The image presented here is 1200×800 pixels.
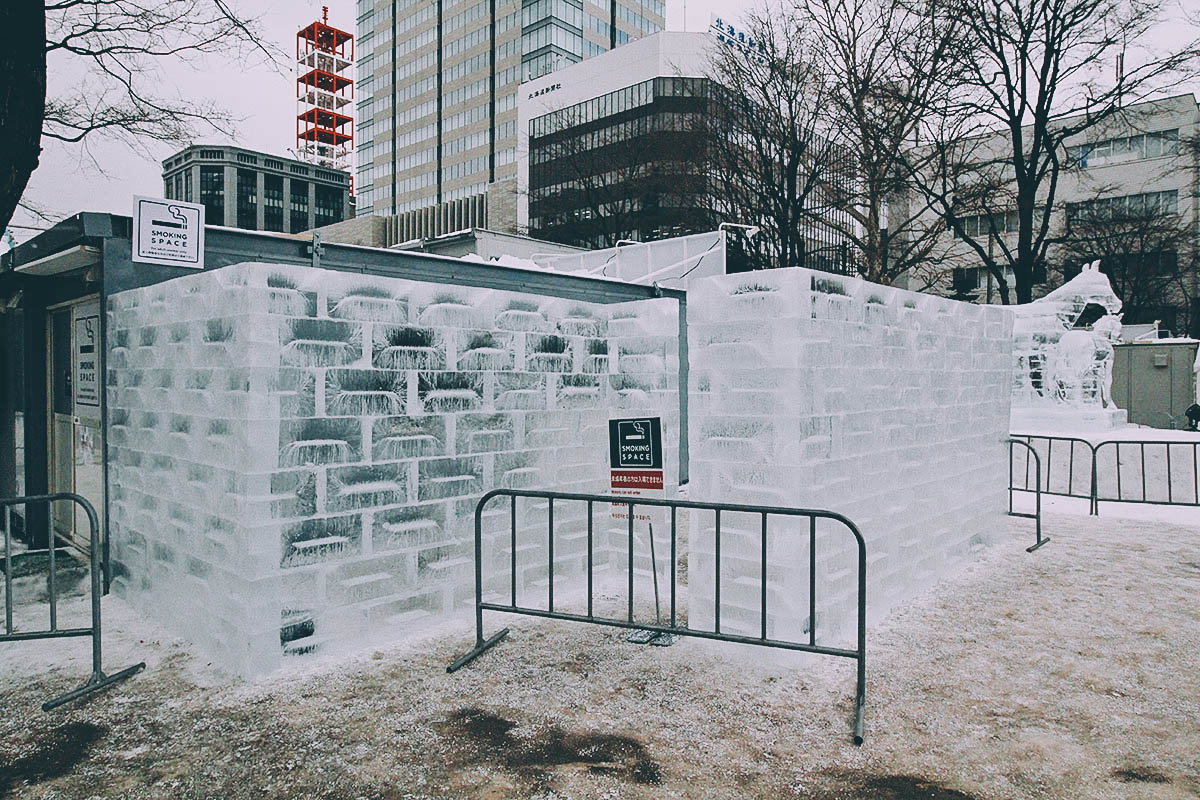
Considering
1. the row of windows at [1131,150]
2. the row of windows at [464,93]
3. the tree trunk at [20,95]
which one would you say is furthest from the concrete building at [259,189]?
the tree trunk at [20,95]

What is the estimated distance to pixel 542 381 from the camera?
6.33 metres

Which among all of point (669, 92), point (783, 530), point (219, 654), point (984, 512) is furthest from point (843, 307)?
point (669, 92)

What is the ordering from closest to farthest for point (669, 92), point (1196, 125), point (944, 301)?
point (944, 301)
point (1196, 125)
point (669, 92)

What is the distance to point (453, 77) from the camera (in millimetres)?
93438

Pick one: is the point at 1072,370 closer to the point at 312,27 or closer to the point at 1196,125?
the point at 1196,125

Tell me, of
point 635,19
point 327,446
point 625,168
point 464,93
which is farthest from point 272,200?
point 327,446

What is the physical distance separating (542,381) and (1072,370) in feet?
52.5

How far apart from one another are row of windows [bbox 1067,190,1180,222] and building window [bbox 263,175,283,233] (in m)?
108

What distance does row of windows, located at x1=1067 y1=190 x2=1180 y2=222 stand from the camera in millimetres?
37531

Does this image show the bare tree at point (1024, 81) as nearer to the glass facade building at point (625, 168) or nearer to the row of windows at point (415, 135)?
the glass facade building at point (625, 168)

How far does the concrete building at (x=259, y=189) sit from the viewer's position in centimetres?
10975

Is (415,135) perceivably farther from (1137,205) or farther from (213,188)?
(1137,205)

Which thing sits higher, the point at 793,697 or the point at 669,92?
the point at 669,92

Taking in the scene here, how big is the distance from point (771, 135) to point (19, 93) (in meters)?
20.3
